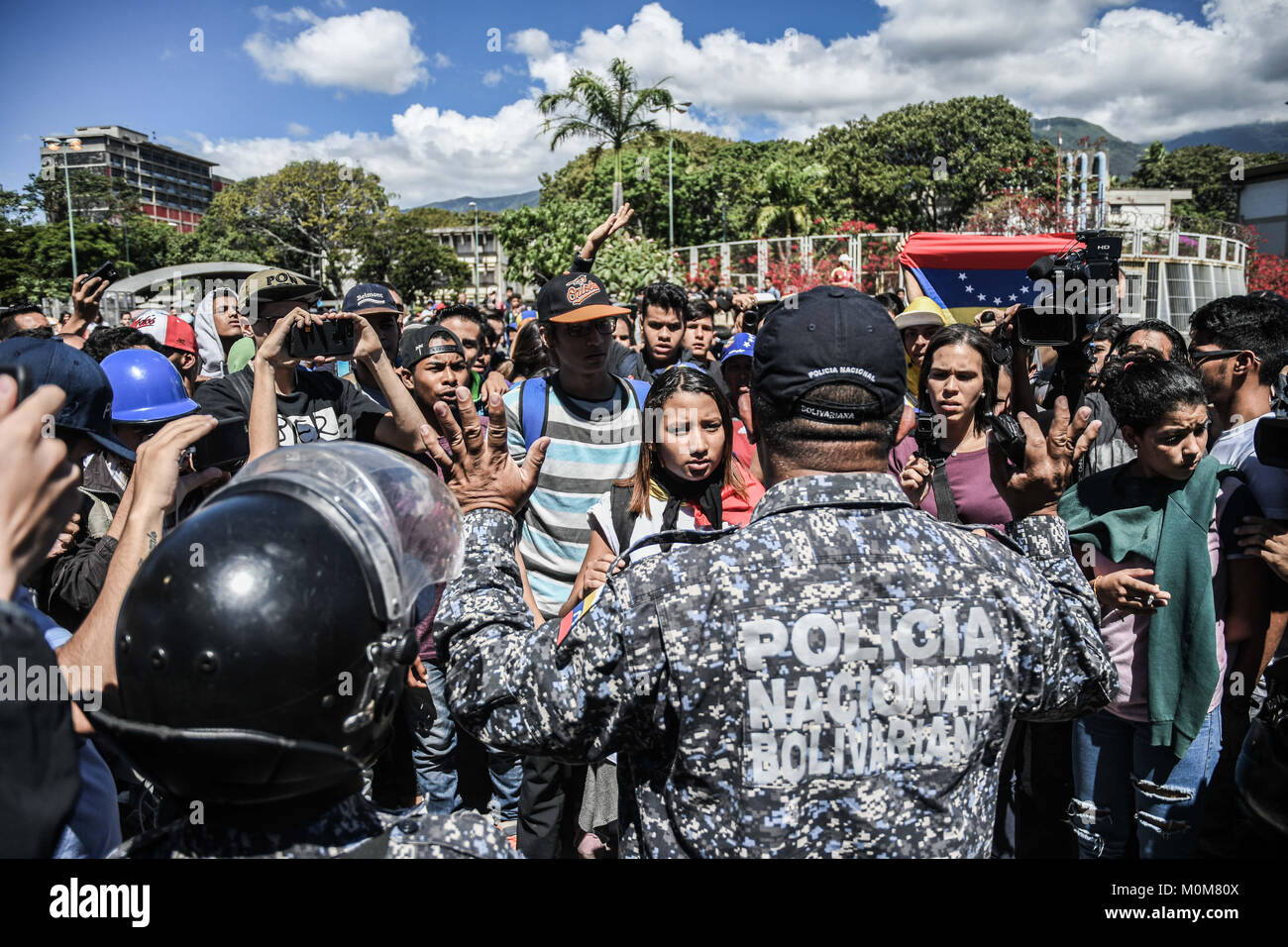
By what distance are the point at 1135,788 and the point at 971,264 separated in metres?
6.09

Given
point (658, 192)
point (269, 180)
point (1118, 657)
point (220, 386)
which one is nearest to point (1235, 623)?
point (1118, 657)

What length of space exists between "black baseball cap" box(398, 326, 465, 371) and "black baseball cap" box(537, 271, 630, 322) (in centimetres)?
52

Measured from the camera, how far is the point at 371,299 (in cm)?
473

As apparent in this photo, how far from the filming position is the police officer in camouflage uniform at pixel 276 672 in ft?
4.16

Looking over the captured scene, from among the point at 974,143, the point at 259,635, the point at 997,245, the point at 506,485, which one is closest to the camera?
the point at 259,635

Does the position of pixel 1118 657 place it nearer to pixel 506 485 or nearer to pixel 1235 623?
pixel 1235 623

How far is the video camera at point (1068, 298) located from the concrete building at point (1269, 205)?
4282 cm

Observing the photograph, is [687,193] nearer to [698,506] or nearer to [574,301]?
[574,301]

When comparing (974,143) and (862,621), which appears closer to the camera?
(862,621)

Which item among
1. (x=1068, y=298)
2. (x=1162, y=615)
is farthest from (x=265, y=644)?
(x=1162, y=615)

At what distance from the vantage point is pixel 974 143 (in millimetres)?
53125

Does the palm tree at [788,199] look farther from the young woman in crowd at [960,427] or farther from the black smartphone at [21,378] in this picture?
the black smartphone at [21,378]

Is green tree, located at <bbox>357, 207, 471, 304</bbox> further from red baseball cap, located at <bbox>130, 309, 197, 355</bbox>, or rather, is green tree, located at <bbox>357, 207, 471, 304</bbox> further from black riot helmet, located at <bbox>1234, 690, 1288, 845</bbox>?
black riot helmet, located at <bbox>1234, 690, 1288, 845</bbox>

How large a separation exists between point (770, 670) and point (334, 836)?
76 cm
